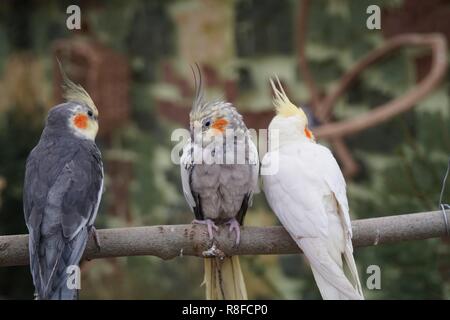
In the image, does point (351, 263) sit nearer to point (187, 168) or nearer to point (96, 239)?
point (187, 168)

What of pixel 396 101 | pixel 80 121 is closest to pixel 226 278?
pixel 80 121

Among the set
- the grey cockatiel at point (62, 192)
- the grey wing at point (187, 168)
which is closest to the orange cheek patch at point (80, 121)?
the grey cockatiel at point (62, 192)

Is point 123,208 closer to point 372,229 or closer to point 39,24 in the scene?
point 39,24

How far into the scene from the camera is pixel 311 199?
4.67ft

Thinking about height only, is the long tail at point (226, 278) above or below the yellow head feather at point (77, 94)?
below

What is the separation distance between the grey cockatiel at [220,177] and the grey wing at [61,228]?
0.83ft

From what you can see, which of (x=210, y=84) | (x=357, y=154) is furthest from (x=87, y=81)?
(x=357, y=154)

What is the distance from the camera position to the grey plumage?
1293 millimetres

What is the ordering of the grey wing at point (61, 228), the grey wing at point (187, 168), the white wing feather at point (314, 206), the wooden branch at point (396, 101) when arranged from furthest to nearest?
the wooden branch at point (396, 101) → the grey wing at point (187, 168) → the white wing feather at point (314, 206) → the grey wing at point (61, 228)

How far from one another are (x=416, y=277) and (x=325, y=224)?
3.84 feet

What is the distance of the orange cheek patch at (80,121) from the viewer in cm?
146

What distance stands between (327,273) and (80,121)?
62 centimetres

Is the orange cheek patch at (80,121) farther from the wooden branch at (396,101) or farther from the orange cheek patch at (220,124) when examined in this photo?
the wooden branch at (396,101)
